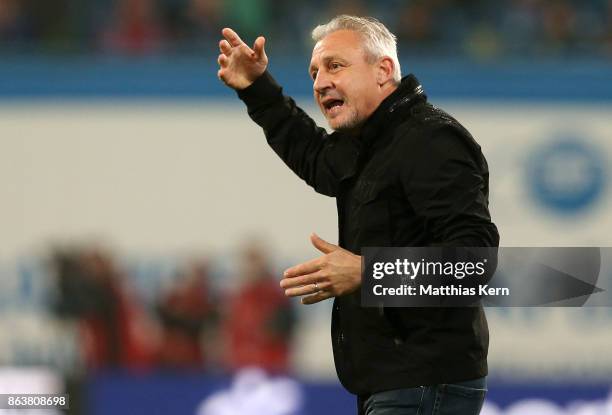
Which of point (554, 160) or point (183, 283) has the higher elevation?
point (554, 160)

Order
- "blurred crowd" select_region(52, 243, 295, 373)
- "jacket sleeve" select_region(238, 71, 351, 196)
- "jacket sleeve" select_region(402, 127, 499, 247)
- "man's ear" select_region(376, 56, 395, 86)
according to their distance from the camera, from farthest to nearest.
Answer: "blurred crowd" select_region(52, 243, 295, 373) → "jacket sleeve" select_region(238, 71, 351, 196) → "man's ear" select_region(376, 56, 395, 86) → "jacket sleeve" select_region(402, 127, 499, 247)

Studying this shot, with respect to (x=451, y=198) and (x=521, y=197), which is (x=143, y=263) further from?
(x=451, y=198)

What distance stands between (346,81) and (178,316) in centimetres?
400

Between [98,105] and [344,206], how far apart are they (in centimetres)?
409

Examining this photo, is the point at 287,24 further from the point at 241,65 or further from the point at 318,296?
the point at 318,296

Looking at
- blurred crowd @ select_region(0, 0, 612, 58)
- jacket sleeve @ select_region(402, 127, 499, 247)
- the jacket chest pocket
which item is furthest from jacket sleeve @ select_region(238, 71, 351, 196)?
blurred crowd @ select_region(0, 0, 612, 58)

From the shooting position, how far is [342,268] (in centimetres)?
294

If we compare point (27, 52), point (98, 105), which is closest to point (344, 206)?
point (98, 105)

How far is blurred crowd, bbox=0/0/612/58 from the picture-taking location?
24.5ft

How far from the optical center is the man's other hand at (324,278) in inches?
115

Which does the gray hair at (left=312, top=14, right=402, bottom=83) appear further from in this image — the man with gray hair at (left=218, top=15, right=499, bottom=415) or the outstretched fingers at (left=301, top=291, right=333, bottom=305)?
the outstretched fingers at (left=301, top=291, right=333, bottom=305)

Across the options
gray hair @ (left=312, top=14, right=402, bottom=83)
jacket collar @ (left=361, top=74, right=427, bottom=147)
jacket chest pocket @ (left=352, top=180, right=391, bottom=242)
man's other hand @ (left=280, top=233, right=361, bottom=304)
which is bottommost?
man's other hand @ (left=280, top=233, right=361, bottom=304)

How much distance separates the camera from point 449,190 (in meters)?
2.94

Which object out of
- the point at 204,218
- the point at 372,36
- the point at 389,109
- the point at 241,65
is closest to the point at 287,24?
the point at 204,218
